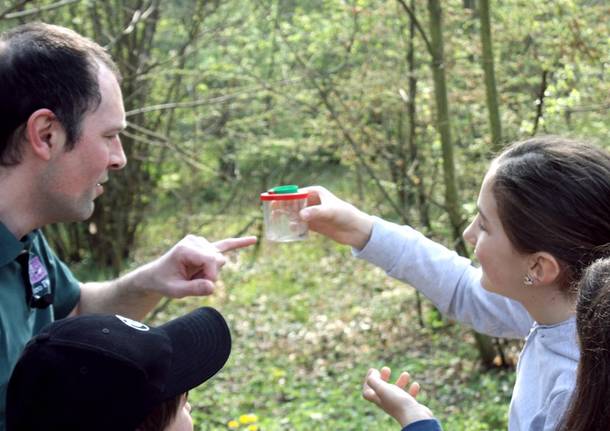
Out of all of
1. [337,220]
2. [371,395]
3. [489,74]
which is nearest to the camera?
[371,395]

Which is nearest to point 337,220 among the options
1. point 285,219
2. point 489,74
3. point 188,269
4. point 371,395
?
point 285,219

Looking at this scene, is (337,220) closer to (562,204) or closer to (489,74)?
(562,204)

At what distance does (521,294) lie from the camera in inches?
90.4

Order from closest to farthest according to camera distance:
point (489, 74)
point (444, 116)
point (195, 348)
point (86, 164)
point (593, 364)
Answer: point (593, 364) < point (195, 348) < point (86, 164) < point (489, 74) < point (444, 116)

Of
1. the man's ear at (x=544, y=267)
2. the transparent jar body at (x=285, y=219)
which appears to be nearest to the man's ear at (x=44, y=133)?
the transparent jar body at (x=285, y=219)

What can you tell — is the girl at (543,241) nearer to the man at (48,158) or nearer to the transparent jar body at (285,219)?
the transparent jar body at (285,219)

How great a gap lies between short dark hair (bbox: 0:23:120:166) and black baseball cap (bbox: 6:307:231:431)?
87 centimetres

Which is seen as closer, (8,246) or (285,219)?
(8,246)

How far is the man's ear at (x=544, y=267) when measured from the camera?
2.20 meters

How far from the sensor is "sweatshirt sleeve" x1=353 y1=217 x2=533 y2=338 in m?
2.63

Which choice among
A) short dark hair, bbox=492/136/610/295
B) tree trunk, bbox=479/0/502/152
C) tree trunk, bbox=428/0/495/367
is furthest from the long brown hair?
tree trunk, bbox=428/0/495/367

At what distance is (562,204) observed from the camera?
217 cm

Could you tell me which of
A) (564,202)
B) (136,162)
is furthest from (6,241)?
(136,162)

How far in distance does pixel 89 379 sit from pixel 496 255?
1254 mm
